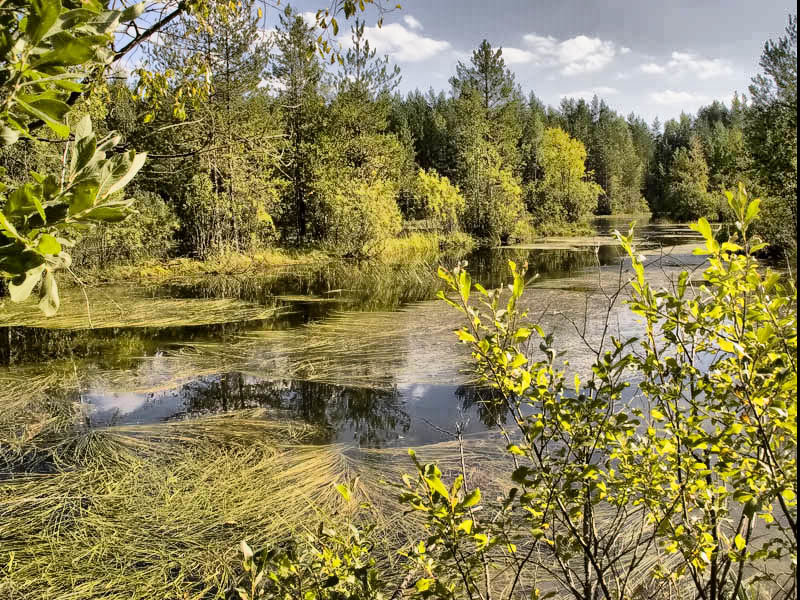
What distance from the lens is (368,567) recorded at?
3.59 feet

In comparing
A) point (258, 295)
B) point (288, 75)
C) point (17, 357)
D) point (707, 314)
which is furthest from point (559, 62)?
point (288, 75)

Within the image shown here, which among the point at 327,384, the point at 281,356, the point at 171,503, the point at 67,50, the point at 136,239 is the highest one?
the point at 136,239

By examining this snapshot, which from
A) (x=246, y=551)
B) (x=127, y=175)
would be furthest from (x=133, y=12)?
(x=246, y=551)

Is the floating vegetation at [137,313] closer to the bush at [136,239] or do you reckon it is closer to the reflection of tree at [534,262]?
the bush at [136,239]

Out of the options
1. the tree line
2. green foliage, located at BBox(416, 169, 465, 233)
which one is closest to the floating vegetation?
the tree line

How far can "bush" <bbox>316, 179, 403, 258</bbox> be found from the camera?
624 inches

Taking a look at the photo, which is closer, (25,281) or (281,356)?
(25,281)

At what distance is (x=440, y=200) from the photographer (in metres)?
19.2

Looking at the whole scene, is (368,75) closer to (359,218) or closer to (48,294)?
(359,218)

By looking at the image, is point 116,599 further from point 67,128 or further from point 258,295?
point 258,295

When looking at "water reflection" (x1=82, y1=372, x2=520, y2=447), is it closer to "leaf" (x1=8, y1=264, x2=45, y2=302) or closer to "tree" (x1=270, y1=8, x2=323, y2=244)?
"leaf" (x1=8, y1=264, x2=45, y2=302)

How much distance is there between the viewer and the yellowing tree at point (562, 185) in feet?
84.5

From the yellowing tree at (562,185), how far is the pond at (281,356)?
1689 cm

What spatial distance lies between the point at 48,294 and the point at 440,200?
19.0 meters
